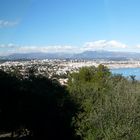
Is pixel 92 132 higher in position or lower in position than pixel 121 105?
lower

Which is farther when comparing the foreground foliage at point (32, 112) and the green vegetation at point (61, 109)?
the foreground foliage at point (32, 112)

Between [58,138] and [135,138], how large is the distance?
13.6 m

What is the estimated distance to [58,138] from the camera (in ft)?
116

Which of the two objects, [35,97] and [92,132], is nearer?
[92,132]

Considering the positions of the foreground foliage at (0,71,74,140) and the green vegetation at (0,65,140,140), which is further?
the foreground foliage at (0,71,74,140)

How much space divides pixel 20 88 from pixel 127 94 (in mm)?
10857

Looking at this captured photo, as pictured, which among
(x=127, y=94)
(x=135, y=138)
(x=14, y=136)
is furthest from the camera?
(x=14, y=136)

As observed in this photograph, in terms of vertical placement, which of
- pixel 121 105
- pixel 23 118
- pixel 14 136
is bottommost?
pixel 14 136

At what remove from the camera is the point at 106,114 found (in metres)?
26.2

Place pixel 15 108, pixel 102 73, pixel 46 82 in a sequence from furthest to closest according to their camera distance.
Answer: pixel 102 73
pixel 46 82
pixel 15 108

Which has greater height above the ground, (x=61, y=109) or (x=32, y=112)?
(x=32, y=112)

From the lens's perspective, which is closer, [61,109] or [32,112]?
[32,112]

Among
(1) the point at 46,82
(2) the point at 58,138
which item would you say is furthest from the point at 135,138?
(1) the point at 46,82

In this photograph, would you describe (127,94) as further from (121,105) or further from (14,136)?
(14,136)
